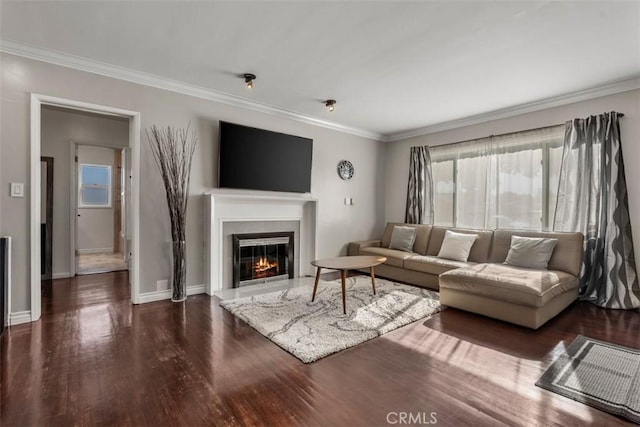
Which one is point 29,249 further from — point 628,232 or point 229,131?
point 628,232

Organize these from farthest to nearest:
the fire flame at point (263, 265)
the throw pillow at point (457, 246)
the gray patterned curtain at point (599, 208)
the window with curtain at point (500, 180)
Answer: the fire flame at point (263, 265), the throw pillow at point (457, 246), the window with curtain at point (500, 180), the gray patterned curtain at point (599, 208)

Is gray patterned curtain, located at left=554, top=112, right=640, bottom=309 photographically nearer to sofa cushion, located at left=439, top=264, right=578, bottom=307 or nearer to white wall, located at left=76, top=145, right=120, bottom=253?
sofa cushion, located at left=439, top=264, right=578, bottom=307

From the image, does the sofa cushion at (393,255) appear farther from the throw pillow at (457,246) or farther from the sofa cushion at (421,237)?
the throw pillow at (457,246)

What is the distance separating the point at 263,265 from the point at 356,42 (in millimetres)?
3065

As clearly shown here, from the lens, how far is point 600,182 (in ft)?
11.6

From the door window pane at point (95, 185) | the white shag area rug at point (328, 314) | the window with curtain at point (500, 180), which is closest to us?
the white shag area rug at point (328, 314)

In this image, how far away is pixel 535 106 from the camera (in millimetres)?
4047

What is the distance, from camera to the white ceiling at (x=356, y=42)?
7.24ft

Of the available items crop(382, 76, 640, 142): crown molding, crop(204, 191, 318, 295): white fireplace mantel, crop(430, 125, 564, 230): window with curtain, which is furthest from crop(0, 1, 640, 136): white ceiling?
crop(204, 191, 318, 295): white fireplace mantel

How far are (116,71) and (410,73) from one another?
3.01 m

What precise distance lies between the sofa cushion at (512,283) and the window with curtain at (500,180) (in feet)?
3.54

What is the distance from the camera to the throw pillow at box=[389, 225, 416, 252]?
4.98m

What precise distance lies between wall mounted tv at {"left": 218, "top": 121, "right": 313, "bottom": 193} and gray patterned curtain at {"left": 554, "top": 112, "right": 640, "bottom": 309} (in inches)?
133

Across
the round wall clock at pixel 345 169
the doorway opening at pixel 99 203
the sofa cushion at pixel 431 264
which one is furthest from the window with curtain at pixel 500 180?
the doorway opening at pixel 99 203
